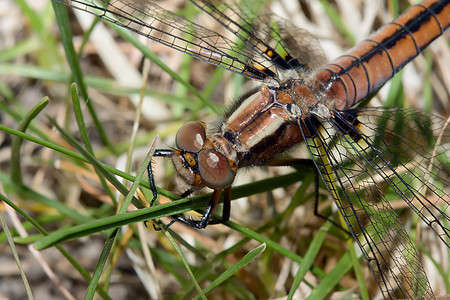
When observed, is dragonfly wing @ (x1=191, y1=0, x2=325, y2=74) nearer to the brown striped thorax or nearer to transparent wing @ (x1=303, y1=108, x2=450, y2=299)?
the brown striped thorax

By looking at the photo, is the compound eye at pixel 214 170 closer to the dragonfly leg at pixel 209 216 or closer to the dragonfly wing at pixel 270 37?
the dragonfly leg at pixel 209 216

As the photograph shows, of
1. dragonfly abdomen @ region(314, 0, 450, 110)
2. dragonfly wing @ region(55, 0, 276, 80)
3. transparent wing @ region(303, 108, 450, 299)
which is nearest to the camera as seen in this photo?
transparent wing @ region(303, 108, 450, 299)

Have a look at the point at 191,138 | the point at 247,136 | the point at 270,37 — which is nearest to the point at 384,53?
the point at 270,37

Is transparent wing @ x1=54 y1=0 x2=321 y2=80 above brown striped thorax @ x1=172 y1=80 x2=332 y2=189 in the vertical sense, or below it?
above

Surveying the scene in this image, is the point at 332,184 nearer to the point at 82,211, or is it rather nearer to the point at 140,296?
the point at 140,296

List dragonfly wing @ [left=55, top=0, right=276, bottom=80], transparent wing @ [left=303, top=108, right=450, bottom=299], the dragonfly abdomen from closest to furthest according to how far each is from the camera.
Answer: transparent wing @ [left=303, top=108, right=450, bottom=299]
dragonfly wing @ [left=55, top=0, right=276, bottom=80]
the dragonfly abdomen

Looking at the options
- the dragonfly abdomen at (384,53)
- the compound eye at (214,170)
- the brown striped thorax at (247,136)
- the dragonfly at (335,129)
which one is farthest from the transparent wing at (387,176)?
the compound eye at (214,170)

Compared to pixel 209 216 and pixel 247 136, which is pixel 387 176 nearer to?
pixel 247 136

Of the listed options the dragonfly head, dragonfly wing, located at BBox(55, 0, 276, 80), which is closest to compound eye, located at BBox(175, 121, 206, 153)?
the dragonfly head

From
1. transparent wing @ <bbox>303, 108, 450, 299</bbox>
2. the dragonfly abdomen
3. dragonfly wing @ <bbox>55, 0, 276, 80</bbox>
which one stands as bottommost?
transparent wing @ <bbox>303, 108, 450, 299</bbox>
